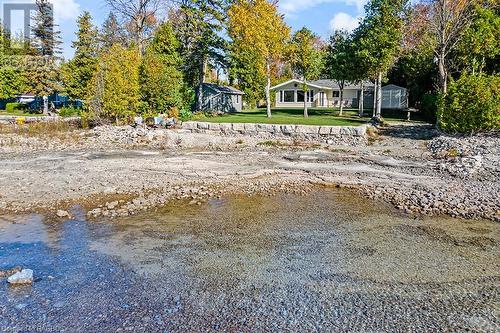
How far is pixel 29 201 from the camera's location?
1059 cm

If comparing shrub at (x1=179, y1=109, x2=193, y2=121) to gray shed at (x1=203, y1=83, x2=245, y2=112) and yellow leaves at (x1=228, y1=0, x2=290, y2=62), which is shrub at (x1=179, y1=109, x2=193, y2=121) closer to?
yellow leaves at (x1=228, y1=0, x2=290, y2=62)

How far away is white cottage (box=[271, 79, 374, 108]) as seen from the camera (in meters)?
42.1

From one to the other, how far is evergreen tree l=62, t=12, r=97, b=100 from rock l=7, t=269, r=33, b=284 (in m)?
33.2

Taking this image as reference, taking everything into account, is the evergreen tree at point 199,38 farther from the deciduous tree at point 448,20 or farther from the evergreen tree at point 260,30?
the deciduous tree at point 448,20

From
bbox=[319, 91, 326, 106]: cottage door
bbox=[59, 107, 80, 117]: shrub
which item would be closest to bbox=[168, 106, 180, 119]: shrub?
bbox=[59, 107, 80, 117]: shrub

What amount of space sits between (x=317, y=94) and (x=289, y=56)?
1635 centimetres

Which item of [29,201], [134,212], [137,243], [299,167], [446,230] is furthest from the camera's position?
[299,167]

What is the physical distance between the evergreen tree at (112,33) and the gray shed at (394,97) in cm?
2778

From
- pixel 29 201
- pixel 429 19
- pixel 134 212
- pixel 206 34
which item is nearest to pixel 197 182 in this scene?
pixel 134 212

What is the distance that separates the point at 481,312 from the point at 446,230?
3336mm

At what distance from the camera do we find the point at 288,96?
42875 mm

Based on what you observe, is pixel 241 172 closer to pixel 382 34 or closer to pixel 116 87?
→ pixel 116 87

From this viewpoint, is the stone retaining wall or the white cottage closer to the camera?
the stone retaining wall

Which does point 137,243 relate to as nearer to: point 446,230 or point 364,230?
point 364,230
